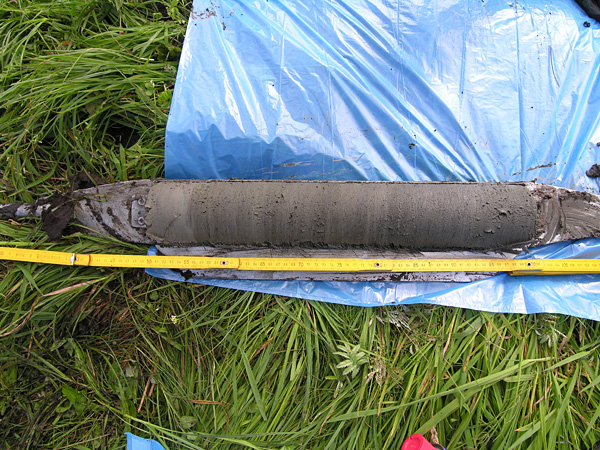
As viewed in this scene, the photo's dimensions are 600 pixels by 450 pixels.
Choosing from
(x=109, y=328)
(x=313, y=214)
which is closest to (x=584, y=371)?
(x=313, y=214)

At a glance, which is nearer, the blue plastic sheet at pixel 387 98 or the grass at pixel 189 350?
the grass at pixel 189 350

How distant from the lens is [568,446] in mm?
1484

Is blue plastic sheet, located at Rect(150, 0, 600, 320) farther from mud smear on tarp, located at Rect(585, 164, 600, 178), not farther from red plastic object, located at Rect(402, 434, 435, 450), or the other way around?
red plastic object, located at Rect(402, 434, 435, 450)

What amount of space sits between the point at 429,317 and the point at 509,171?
1003mm

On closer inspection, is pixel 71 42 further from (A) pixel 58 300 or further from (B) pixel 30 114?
(A) pixel 58 300

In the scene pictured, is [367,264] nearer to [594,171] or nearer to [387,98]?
[387,98]

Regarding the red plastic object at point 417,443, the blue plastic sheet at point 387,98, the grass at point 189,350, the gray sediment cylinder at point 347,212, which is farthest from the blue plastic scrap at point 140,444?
the red plastic object at point 417,443

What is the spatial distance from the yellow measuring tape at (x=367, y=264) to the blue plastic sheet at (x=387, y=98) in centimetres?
10

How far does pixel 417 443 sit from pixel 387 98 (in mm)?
1876

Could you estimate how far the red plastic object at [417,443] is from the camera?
1383mm

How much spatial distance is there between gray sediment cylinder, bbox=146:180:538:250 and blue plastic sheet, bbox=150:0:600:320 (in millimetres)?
236

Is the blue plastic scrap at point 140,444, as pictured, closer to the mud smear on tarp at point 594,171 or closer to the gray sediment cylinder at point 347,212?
the gray sediment cylinder at point 347,212

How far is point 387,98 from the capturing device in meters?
1.73

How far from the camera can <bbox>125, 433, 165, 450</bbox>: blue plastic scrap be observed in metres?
1.53
